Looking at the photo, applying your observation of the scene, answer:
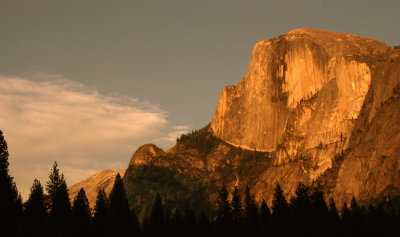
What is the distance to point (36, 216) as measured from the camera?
83.1 metres

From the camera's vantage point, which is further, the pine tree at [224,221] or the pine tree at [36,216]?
the pine tree at [224,221]

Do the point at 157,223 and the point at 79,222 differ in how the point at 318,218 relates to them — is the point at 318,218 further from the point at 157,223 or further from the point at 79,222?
the point at 79,222

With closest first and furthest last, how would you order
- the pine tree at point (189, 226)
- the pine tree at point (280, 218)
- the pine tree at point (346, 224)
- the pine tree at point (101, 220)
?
1. the pine tree at point (101, 220)
2. the pine tree at point (280, 218)
3. the pine tree at point (189, 226)
4. the pine tree at point (346, 224)

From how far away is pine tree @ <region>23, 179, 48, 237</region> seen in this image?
82312mm

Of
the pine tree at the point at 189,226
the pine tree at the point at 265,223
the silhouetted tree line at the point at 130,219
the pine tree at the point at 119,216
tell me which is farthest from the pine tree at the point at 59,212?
the pine tree at the point at 265,223

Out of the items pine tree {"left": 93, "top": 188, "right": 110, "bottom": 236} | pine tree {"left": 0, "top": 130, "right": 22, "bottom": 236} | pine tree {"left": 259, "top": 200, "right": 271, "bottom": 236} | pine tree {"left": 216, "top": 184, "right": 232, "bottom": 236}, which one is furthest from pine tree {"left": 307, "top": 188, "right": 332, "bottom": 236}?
pine tree {"left": 0, "top": 130, "right": 22, "bottom": 236}

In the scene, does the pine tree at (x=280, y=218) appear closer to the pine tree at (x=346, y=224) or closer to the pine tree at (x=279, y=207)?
the pine tree at (x=279, y=207)

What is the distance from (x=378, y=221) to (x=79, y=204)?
211ft

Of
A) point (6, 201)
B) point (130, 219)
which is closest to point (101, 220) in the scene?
point (130, 219)

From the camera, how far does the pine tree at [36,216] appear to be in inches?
3241

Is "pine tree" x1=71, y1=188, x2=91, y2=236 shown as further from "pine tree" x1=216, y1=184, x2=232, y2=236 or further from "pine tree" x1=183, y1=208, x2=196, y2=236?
"pine tree" x1=216, y1=184, x2=232, y2=236

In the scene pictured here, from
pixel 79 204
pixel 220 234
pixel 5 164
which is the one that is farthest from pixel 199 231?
pixel 5 164

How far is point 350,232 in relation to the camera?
117188 millimetres

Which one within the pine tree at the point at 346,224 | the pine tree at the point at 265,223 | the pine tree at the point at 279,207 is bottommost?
the pine tree at the point at 346,224
